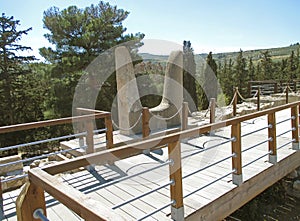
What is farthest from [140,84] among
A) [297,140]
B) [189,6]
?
[297,140]

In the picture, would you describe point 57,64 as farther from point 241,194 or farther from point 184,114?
point 241,194

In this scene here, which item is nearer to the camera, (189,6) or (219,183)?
(219,183)

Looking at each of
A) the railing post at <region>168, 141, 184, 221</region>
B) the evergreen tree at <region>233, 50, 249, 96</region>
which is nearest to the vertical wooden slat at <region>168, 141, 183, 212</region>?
the railing post at <region>168, 141, 184, 221</region>

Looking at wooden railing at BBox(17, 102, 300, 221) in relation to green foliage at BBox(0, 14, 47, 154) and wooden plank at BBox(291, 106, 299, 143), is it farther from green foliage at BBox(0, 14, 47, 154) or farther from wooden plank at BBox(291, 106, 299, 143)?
green foliage at BBox(0, 14, 47, 154)

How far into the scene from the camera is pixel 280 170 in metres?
4.06

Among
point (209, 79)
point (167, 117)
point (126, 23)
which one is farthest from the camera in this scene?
point (209, 79)

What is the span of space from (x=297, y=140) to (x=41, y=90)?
1401 centimetres

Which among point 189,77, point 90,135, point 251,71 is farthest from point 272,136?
point 251,71

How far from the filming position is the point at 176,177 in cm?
234

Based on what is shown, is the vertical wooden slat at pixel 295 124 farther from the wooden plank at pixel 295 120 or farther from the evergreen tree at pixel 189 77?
the evergreen tree at pixel 189 77

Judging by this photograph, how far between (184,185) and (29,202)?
2288 millimetres

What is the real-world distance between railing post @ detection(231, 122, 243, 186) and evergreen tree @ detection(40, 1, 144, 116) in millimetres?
11118

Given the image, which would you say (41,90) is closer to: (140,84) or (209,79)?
(140,84)

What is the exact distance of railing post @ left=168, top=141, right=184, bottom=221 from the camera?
2.31 metres
